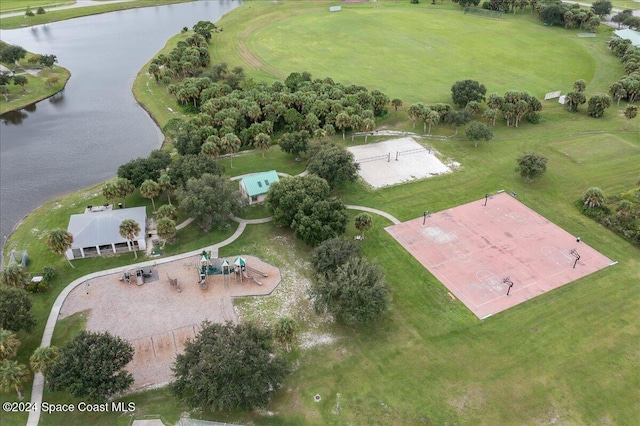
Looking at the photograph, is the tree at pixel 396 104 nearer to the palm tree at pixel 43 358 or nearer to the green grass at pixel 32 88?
the palm tree at pixel 43 358

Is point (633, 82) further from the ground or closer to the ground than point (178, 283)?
further from the ground

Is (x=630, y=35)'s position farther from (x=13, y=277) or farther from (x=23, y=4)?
(x=23, y=4)

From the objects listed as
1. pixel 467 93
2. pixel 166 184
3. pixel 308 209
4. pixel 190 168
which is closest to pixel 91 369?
pixel 308 209

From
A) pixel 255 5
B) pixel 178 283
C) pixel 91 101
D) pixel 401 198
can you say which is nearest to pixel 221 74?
pixel 91 101

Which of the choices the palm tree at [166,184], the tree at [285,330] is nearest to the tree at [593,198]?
the tree at [285,330]

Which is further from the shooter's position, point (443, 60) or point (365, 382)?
point (443, 60)

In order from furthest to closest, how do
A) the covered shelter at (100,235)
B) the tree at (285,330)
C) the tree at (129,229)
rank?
1. the covered shelter at (100,235)
2. the tree at (129,229)
3. the tree at (285,330)

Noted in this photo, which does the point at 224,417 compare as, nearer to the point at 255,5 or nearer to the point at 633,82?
the point at 633,82

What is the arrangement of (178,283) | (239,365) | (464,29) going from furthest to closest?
1. (464,29)
2. (178,283)
3. (239,365)
